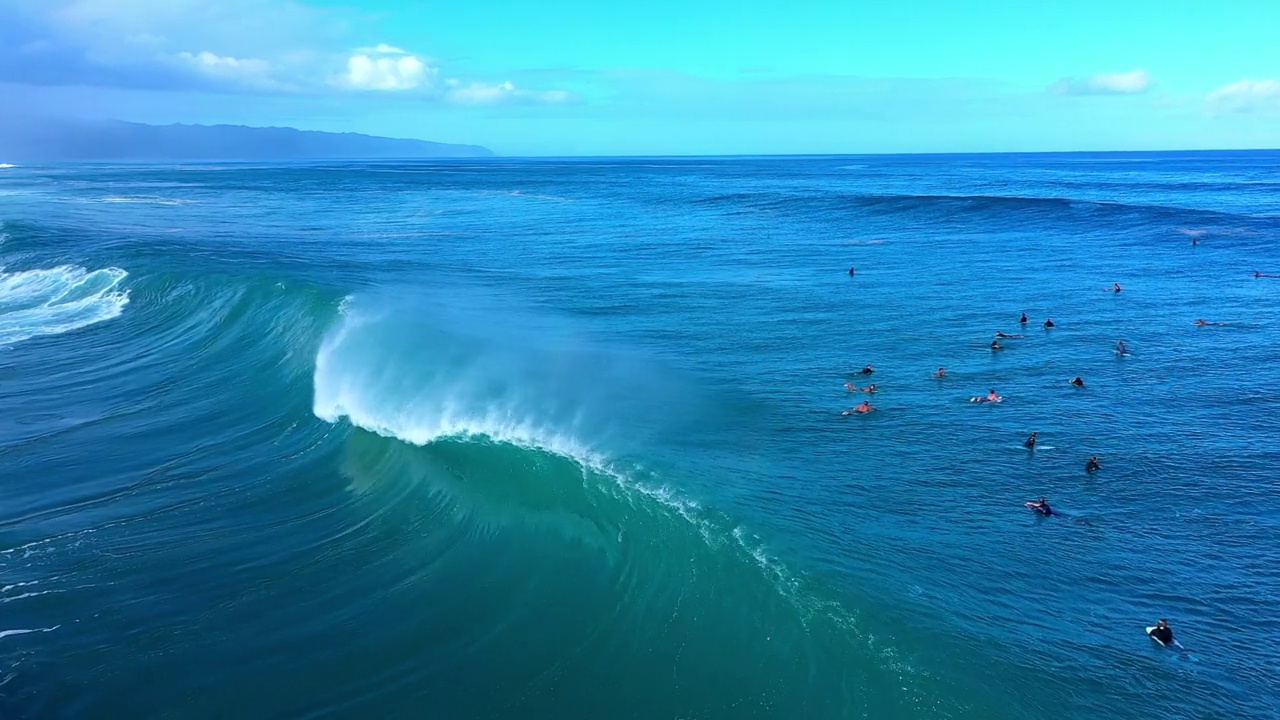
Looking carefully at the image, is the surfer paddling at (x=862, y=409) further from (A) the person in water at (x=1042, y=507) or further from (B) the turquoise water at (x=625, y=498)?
(A) the person in water at (x=1042, y=507)

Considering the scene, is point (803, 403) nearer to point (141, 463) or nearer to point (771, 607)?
point (771, 607)

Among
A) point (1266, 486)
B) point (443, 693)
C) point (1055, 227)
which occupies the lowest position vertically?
point (443, 693)

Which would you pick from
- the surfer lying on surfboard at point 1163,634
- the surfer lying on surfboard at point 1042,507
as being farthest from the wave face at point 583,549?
the surfer lying on surfboard at point 1042,507

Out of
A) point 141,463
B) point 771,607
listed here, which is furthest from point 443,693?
point 141,463

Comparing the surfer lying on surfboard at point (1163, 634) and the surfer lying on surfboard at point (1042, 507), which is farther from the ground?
the surfer lying on surfboard at point (1042, 507)

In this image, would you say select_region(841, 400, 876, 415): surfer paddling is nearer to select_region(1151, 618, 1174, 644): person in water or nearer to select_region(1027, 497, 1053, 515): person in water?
select_region(1027, 497, 1053, 515): person in water

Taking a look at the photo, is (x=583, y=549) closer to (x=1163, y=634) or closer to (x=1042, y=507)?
(x=1042, y=507)
